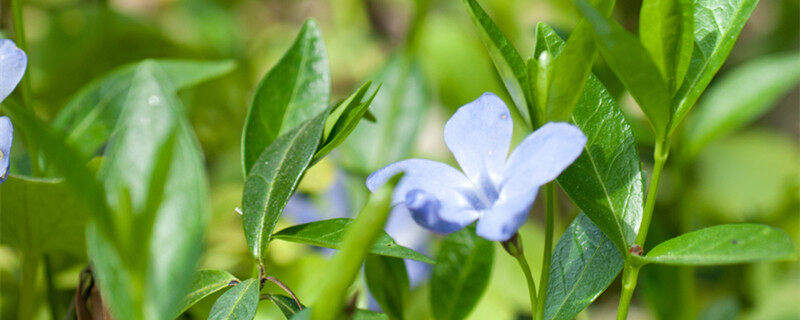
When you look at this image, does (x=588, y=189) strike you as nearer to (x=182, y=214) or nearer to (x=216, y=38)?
(x=182, y=214)

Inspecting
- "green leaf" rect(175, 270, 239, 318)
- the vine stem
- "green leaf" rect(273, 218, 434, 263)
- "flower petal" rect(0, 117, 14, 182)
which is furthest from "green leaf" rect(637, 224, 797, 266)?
"flower petal" rect(0, 117, 14, 182)

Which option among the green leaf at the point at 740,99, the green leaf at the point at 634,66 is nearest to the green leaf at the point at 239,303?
the green leaf at the point at 634,66

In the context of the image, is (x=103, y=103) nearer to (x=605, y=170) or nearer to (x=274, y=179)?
(x=274, y=179)

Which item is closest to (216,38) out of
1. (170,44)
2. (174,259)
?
(170,44)

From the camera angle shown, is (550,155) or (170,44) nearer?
(550,155)

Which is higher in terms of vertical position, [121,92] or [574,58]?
[574,58]

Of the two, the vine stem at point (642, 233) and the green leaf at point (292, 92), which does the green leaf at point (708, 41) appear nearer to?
the vine stem at point (642, 233)
